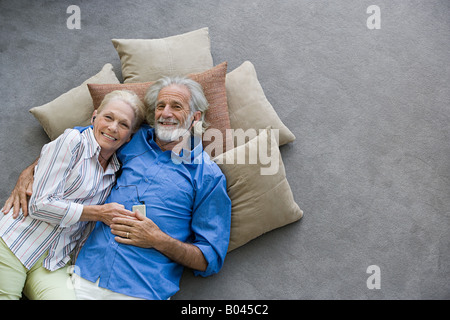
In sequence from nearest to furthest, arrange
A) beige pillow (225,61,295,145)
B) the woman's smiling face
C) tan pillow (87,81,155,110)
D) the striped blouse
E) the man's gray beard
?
1. the striped blouse
2. the woman's smiling face
3. the man's gray beard
4. tan pillow (87,81,155,110)
5. beige pillow (225,61,295,145)

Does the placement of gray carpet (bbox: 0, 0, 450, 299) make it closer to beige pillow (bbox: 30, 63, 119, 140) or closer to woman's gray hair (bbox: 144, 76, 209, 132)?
beige pillow (bbox: 30, 63, 119, 140)

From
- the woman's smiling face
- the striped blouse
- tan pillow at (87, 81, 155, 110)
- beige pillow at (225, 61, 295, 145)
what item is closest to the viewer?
the striped blouse

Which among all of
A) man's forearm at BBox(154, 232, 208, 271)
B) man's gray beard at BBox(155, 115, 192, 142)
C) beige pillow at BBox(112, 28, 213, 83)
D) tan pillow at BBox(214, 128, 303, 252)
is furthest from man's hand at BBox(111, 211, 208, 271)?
beige pillow at BBox(112, 28, 213, 83)

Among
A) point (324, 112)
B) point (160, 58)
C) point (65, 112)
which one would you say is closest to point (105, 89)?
point (65, 112)

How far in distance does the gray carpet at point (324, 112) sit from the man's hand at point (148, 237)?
0.79 ft

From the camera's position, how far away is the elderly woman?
5.99 ft

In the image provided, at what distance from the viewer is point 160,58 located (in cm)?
241

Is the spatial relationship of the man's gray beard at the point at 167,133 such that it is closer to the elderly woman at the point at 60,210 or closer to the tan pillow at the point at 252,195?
the elderly woman at the point at 60,210

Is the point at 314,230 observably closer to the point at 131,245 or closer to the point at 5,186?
the point at 131,245

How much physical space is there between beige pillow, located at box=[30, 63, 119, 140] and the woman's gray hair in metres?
0.40

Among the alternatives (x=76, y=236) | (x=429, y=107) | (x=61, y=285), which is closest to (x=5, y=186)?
(x=76, y=236)

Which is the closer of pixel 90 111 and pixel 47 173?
pixel 47 173
